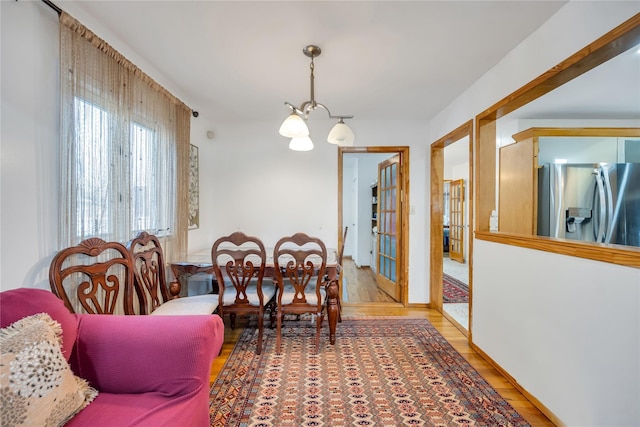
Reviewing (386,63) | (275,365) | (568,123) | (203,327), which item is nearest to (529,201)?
(568,123)

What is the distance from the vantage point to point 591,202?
2.50 meters

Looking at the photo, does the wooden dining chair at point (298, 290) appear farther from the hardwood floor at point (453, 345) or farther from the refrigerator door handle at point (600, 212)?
the refrigerator door handle at point (600, 212)

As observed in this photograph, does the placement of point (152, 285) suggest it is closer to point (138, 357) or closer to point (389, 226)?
point (138, 357)

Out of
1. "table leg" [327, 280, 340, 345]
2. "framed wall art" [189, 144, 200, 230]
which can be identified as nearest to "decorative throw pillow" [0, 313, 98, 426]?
"table leg" [327, 280, 340, 345]

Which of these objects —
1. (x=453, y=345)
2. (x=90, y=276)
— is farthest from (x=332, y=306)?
(x=90, y=276)

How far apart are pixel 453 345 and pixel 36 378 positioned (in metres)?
2.71

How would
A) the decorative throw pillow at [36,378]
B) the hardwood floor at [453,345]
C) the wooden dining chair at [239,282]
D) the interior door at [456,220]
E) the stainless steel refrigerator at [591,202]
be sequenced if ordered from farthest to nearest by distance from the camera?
1. the interior door at [456,220]
2. the stainless steel refrigerator at [591,202]
3. the wooden dining chair at [239,282]
4. the hardwood floor at [453,345]
5. the decorative throw pillow at [36,378]

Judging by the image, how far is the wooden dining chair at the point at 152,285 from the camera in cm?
193

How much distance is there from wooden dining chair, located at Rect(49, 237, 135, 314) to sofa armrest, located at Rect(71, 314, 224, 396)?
1.43ft

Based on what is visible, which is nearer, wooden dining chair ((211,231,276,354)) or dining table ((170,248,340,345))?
wooden dining chair ((211,231,276,354))

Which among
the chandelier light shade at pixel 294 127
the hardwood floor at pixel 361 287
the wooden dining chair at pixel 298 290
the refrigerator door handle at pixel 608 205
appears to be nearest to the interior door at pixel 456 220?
the hardwood floor at pixel 361 287

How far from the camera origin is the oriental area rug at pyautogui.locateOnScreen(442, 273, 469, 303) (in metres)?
3.65

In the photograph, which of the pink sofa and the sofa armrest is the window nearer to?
the pink sofa

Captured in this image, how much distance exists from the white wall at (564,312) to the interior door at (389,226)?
1419 millimetres
